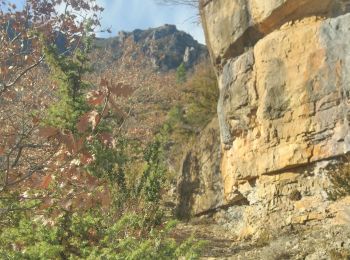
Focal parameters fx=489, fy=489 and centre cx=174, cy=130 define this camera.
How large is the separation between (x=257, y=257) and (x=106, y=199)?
4595 mm

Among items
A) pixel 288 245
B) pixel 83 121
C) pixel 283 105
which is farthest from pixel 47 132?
pixel 283 105

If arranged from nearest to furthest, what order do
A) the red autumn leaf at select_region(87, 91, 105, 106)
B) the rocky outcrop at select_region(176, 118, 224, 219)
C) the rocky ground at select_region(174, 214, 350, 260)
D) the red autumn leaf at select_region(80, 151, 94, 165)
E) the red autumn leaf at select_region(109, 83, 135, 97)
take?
the red autumn leaf at select_region(109, 83, 135, 97) → the red autumn leaf at select_region(87, 91, 105, 106) → the red autumn leaf at select_region(80, 151, 94, 165) → the rocky ground at select_region(174, 214, 350, 260) → the rocky outcrop at select_region(176, 118, 224, 219)

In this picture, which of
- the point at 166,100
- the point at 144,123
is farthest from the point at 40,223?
the point at 166,100

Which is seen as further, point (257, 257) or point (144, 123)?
point (144, 123)

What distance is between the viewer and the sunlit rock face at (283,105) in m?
7.49

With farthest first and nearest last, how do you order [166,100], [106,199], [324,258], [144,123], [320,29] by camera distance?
[166,100] → [144,123] → [320,29] → [324,258] → [106,199]

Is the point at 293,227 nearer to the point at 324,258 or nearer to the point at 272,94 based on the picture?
the point at 324,258

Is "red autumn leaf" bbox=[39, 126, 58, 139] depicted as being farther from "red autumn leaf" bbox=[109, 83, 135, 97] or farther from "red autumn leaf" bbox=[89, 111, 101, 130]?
"red autumn leaf" bbox=[109, 83, 135, 97]

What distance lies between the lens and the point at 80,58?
11.2m

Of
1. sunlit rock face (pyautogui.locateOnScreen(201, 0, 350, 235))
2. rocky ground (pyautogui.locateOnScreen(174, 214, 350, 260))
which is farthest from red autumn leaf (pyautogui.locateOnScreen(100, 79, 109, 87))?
sunlit rock face (pyautogui.locateOnScreen(201, 0, 350, 235))

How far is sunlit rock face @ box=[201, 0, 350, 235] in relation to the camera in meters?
7.49

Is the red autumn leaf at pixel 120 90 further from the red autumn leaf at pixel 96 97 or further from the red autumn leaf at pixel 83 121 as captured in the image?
the red autumn leaf at pixel 83 121

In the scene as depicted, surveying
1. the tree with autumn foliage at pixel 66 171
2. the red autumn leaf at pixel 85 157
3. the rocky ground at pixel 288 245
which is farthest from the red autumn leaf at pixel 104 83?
the rocky ground at pixel 288 245

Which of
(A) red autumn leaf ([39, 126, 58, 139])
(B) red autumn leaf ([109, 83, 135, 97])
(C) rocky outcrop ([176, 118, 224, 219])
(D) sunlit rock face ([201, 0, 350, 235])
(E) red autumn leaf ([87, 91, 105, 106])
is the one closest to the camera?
(B) red autumn leaf ([109, 83, 135, 97])
